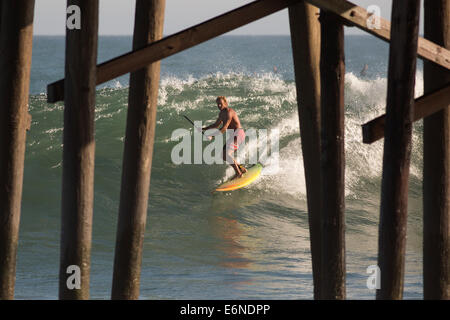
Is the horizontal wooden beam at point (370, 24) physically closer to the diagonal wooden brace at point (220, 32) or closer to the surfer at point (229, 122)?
the diagonal wooden brace at point (220, 32)

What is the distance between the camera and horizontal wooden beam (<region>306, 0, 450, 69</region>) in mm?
4609

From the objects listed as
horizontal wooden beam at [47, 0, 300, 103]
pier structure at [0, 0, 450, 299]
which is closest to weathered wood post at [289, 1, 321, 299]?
pier structure at [0, 0, 450, 299]

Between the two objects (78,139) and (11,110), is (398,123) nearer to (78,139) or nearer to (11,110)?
(78,139)

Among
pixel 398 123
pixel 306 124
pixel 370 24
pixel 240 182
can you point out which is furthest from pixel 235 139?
pixel 398 123

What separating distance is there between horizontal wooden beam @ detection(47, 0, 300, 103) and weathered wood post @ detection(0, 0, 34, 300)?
1.00ft

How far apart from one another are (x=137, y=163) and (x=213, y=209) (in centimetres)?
758

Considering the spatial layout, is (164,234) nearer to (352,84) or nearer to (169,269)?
(169,269)

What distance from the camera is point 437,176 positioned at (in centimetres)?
503

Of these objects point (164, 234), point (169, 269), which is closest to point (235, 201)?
point (164, 234)

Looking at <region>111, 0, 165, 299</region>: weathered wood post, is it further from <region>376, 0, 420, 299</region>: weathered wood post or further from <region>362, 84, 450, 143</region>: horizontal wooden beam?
<region>376, 0, 420, 299</region>: weathered wood post

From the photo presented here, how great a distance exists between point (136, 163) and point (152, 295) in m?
2.41

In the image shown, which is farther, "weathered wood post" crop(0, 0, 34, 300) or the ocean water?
the ocean water

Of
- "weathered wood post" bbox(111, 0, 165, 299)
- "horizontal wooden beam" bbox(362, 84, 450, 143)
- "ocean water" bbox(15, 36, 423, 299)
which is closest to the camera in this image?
"horizontal wooden beam" bbox(362, 84, 450, 143)

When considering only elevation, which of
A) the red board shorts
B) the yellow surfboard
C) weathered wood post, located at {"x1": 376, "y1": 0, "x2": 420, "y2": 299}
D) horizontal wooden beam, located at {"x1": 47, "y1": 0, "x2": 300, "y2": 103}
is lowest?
weathered wood post, located at {"x1": 376, "y1": 0, "x2": 420, "y2": 299}
